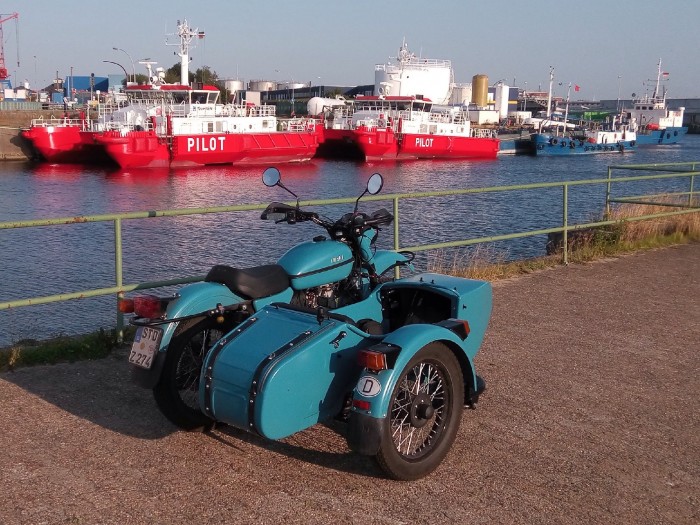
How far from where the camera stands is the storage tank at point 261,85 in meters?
125

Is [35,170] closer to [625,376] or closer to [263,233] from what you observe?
[263,233]

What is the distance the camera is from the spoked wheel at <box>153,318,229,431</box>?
438 centimetres

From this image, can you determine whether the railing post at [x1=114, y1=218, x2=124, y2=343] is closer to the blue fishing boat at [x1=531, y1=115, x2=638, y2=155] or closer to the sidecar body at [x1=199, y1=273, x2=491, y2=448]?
the sidecar body at [x1=199, y1=273, x2=491, y2=448]

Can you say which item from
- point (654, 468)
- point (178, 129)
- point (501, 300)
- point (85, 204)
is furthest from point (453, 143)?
point (654, 468)

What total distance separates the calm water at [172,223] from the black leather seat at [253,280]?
4.94 m

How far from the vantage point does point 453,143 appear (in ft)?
180

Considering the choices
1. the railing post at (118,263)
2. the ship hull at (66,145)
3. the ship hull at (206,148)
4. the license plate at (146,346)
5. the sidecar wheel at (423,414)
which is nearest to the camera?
the sidecar wheel at (423,414)

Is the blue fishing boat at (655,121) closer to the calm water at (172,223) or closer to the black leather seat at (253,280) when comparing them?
the calm water at (172,223)

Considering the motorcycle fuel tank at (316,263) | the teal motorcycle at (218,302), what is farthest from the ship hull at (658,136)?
the motorcycle fuel tank at (316,263)

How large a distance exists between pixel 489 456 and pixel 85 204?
2615cm

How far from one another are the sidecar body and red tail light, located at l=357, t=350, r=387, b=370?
0.02 m

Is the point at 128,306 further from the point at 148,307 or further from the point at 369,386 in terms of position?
the point at 369,386

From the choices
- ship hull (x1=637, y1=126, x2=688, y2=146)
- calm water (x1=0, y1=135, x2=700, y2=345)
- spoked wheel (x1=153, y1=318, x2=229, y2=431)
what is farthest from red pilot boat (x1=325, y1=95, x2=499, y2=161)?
spoked wheel (x1=153, y1=318, x2=229, y2=431)

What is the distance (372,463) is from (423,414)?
0.35 meters
